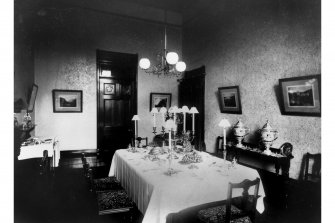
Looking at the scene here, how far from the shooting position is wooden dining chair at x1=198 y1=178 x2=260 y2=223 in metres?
1.97

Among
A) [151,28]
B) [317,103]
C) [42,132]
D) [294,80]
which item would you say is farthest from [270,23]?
[42,132]

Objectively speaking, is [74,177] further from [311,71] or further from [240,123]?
[311,71]

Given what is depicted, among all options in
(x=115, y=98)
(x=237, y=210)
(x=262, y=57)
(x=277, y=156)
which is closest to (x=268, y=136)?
(x=277, y=156)

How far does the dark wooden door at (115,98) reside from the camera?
688 centimetres

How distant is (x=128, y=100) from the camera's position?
724 cm

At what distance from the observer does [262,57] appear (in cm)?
441

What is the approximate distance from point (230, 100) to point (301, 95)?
6.16 feet

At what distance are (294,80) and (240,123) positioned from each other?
138 centimetres

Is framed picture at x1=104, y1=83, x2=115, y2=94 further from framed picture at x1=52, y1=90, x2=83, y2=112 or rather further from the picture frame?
framed picture at x1=52, y1=90, x2=83, y2=112

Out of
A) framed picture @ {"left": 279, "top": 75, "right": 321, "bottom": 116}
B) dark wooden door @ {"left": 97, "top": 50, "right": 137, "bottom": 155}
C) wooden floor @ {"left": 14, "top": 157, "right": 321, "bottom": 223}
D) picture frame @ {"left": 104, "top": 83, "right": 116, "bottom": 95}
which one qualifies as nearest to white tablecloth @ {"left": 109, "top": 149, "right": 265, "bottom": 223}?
wooden floor @ {"left": 14, "top": 157, "right": 321, "bottom": 223}

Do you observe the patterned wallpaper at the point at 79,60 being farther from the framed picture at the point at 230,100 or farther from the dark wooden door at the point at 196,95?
the framed picture at the point at 230,100

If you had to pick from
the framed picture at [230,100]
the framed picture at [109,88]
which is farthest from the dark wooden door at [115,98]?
the framed picture at [230,100]

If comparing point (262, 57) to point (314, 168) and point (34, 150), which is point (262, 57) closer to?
point (314, 168)

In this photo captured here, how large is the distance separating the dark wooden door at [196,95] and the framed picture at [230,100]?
0.96 metres
